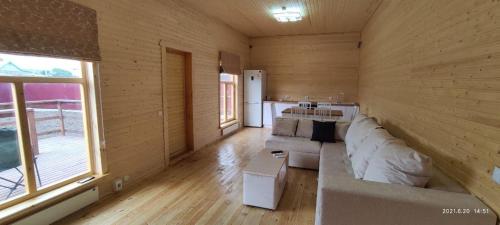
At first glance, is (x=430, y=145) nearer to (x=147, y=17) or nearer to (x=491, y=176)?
(x=491, y=176)

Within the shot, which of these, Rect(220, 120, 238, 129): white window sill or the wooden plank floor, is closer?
the wooden plank floor

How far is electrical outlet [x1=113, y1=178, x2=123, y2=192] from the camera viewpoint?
304cm

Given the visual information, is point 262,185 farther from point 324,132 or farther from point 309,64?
point 309,64

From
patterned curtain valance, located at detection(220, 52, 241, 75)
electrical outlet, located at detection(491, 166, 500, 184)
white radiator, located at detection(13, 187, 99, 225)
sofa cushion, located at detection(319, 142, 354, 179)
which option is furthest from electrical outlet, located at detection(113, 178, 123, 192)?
electrical outlet, located at detection(491, 166, 500, 184)

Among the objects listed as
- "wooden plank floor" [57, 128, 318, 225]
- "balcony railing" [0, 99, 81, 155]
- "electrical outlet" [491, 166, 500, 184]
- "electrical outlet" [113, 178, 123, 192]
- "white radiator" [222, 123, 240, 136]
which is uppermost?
"balcony railing" [0, 99, 81, 155]

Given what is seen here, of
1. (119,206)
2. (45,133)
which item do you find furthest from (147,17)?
(119,206)

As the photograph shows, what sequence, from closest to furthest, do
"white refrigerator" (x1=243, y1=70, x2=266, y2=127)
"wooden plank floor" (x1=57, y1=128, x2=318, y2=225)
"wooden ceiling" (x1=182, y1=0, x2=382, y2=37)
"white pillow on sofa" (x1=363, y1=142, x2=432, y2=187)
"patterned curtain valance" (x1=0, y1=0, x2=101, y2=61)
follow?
"white pillow on sofa" (x1=363, y1=142, x2=432, y2=187) → "patterned curtain valance" (x1=0, y1=0, x2=101, y2=61) → "wooden plank floor" (x1=57, y1=128, x2=318, y2=225) → "wooden ceiling" (x1=182, y1=0, x2=382, y2=37) → "white refrigerator" (x1=243, y1=70, x2=266, y2=127)

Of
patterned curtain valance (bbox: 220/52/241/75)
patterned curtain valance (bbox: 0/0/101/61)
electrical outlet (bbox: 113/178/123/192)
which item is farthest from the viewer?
patterned curtain valance (bbox: 220/52/241/75)

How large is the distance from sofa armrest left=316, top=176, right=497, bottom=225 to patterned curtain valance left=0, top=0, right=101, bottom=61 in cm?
269

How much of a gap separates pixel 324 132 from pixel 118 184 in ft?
10.2

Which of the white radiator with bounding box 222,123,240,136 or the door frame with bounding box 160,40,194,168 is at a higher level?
the door frame with bounding box 160,40,194,168

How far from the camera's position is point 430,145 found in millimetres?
Answer: 2205

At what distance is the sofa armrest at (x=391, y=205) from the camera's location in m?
1.50

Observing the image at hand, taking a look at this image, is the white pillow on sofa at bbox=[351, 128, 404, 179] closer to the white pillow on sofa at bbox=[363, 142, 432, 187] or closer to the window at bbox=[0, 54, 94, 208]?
Answer: the white pillow on sofa at bbox=[363, 142, 432, 187]
